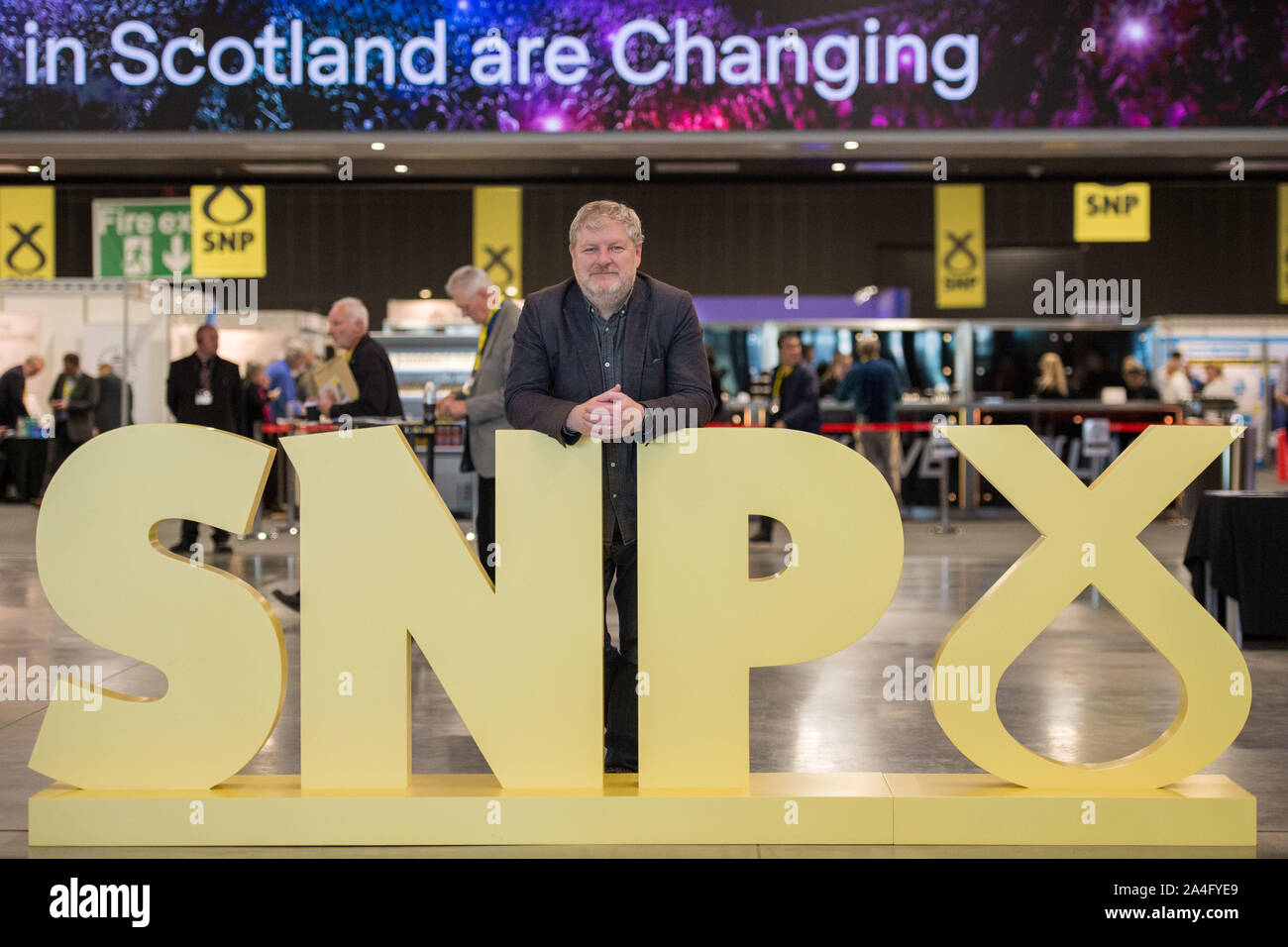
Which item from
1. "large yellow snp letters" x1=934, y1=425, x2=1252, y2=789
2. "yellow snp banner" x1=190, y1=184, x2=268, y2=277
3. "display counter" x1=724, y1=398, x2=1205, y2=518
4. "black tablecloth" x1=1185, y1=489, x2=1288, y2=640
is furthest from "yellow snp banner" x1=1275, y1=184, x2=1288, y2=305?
"large yellow snp letters" x1=934, y1=425, x2=1252, y2=789

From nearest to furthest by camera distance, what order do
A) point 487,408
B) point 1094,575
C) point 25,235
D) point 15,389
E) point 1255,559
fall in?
point 1094,575
point 487,408
point 1255,559
point 25,235
point 15,389

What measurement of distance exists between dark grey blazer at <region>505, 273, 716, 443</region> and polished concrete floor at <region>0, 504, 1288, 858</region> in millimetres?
739

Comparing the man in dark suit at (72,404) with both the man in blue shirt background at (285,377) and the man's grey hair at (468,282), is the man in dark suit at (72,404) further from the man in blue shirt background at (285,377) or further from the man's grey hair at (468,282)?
the man's grey hair at (468,282)

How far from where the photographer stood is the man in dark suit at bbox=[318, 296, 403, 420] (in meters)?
5.68

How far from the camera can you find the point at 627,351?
10.3ft

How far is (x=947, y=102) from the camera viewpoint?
328 inches

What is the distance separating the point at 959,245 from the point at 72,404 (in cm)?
858

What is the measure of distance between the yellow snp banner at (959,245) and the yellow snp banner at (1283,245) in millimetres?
3617

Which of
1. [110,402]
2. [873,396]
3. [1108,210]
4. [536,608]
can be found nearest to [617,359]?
[536,608]

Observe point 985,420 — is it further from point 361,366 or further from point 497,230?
point 361,366

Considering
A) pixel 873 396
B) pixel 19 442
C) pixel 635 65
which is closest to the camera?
pixel 635 65

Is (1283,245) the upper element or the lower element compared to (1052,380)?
upper

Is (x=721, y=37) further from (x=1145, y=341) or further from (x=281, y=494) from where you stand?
(x=1145, y=341)
